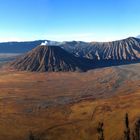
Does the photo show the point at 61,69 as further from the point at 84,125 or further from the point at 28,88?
the point at 84,125

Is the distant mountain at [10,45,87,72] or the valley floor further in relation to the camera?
the distant mountain at [10,45,87,72]

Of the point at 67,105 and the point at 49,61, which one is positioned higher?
the point at 49,61

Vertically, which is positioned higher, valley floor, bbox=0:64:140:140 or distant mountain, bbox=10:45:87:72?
distant mountain, bbox=10:45:87:72

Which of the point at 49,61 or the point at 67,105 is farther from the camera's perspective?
the point at 49,61

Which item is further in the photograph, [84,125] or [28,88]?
[28,88]

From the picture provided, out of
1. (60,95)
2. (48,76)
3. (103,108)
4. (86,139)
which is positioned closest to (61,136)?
(86,139)
